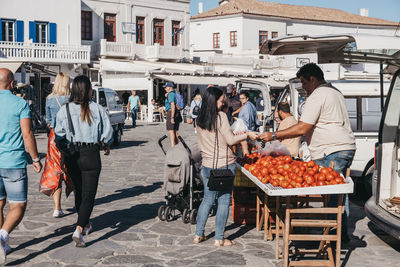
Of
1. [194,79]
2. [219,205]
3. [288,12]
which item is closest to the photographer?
[219,205]

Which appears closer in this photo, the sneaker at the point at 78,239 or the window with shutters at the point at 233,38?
the sneaker at the point at 78,239

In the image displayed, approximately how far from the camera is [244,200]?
24.3ft

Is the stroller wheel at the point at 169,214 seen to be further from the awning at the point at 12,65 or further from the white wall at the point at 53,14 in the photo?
the white wall at the point at 53,14

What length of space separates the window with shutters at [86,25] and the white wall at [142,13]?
0.28 meters

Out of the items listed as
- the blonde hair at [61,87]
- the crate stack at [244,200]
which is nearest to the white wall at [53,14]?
the blonde hair at [61,87]

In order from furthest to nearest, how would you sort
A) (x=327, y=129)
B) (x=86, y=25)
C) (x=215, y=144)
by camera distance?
(x=86, y=25) < (x=215, y=144) < (x=327, y=129)

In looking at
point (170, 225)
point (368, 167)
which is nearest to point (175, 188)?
point (170, 225)

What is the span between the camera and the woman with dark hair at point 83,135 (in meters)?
6.24

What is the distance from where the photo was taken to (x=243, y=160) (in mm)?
6879

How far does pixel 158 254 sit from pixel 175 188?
4.68 ft

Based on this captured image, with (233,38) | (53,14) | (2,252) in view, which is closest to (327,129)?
(2,252)

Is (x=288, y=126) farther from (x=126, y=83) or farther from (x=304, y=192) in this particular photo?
(x=126, y=83)

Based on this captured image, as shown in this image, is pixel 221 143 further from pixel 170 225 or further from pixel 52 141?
pixel 52 141

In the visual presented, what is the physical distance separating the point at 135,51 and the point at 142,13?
10.5 ft
